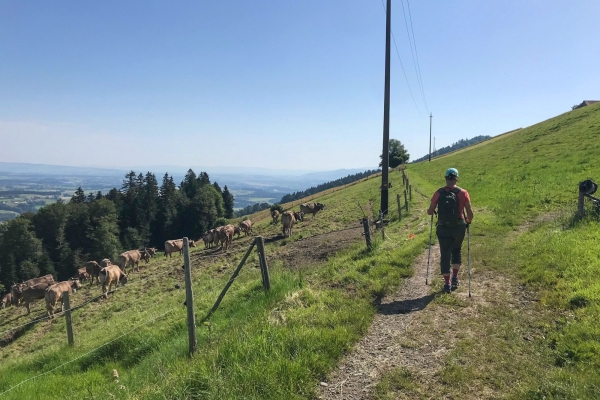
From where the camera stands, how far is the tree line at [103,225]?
54.0 m

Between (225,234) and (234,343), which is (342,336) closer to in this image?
(234,343)

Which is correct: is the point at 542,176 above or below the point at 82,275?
above

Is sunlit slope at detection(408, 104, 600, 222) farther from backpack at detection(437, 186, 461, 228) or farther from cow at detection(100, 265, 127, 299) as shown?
cow at detection(100, 265, 127, 299)

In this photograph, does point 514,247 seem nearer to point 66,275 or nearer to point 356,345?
point 356,345

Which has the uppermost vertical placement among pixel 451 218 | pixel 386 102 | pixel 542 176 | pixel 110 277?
pixel 386 102

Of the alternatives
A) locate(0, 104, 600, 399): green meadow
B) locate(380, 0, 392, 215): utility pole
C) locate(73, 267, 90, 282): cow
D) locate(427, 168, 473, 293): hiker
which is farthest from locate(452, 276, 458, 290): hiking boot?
locate(73, 267, 90, 282): cow

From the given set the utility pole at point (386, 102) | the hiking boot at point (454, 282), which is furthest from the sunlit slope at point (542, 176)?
the hiking boot at point (454, 282)

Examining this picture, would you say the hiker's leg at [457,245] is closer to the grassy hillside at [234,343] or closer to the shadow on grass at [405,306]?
the shadow on grass at [405,306]

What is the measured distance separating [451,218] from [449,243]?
0.57m

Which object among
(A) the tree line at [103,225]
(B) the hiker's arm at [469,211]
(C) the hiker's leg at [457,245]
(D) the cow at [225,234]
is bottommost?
(A) the tree line at [103,225]

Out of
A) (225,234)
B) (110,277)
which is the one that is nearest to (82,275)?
(110,277)

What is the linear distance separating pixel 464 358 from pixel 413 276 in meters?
Answer: 3.85

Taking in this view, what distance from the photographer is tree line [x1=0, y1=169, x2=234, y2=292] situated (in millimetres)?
54031

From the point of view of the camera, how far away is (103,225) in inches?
2280
